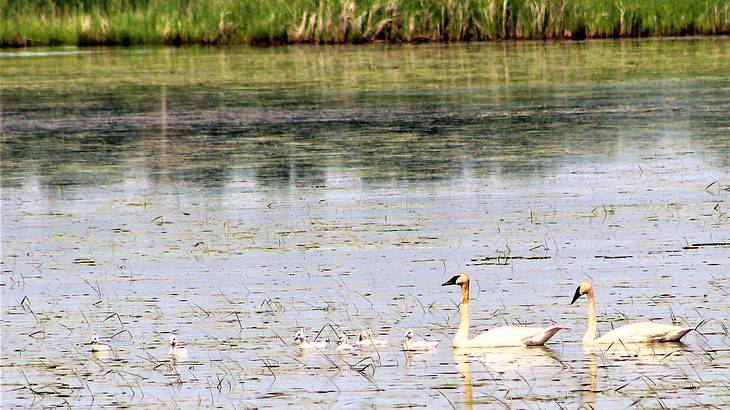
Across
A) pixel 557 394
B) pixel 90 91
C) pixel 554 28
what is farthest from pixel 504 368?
pixel 554 28

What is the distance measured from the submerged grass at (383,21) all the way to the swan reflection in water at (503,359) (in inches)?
1141

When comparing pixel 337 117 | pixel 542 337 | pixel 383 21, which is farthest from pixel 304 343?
pixel 383 21

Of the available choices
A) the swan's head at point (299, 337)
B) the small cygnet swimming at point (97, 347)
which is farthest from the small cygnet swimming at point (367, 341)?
the small cygnet swimming at point (97, 347)

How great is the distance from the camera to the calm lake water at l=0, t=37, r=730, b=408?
9.28 metres

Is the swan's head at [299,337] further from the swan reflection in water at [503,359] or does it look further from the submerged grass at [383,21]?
the submerged grass at [383,21]

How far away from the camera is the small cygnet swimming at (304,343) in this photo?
9828mm

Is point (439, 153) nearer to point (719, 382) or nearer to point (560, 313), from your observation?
point (560, 313)

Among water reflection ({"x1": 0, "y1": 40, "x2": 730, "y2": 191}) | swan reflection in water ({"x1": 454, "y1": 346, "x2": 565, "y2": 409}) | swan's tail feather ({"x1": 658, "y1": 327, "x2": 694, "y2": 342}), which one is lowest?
water reflection ({"x1": 0, "y1": 40, "x2": 730, "y2": 191})

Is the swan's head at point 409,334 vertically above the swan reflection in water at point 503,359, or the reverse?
the swan's head at point 409,334

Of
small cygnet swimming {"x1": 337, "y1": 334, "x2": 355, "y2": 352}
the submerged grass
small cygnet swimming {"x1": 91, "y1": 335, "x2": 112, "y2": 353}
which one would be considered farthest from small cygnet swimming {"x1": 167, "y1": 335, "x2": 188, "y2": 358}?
the submerged grass

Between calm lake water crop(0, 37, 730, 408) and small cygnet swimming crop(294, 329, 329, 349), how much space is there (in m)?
0.07

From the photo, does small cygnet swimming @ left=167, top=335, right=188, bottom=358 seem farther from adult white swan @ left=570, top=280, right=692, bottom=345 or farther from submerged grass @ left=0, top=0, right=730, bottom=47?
Result: submerged grass @ left=0, top=0, right=730, bottom=47

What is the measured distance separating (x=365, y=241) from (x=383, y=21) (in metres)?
26.2

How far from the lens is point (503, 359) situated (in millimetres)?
9633
